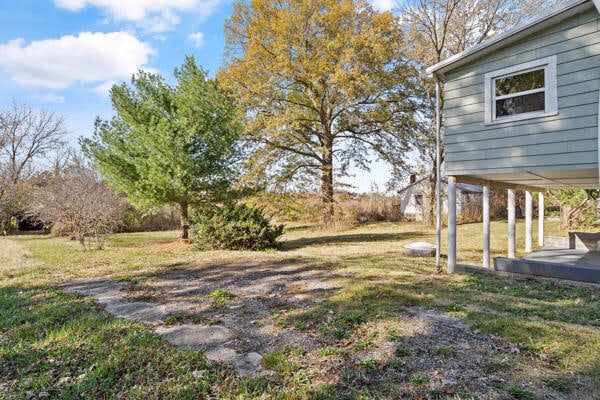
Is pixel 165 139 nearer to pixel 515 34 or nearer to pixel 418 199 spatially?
pixel 515 34

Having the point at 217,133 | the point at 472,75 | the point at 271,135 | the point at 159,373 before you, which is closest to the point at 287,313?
the point at 159,373

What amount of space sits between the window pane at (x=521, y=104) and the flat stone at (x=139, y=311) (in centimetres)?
699

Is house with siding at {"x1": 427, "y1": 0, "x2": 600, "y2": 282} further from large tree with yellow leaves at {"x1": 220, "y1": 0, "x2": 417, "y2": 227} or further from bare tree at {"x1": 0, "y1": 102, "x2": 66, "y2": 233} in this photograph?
bare tree at {"x1": 0, "y1": 102, "x2": 66, "y2": 233}

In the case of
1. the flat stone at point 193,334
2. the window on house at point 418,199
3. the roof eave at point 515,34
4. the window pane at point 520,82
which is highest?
the roof eave at point 515,34

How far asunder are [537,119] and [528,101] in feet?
1.35

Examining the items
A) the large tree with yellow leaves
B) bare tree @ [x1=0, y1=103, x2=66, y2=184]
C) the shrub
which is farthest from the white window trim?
bare tree @ [x1=0, y1=103, x2=66, y2=184]

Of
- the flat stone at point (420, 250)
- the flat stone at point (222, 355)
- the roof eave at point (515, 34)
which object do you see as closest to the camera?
the flat stone at point (222, 355)

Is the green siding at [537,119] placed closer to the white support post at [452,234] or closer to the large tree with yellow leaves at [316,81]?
the white support post at [452,234]

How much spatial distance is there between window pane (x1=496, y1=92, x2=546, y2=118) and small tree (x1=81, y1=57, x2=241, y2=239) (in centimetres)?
802

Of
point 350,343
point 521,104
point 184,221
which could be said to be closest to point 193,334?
point 350,343

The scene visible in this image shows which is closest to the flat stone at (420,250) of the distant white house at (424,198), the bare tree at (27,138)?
the distant white house at (424,198)

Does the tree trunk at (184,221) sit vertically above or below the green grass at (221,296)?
above

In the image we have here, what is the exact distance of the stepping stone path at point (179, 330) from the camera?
3.12 metres

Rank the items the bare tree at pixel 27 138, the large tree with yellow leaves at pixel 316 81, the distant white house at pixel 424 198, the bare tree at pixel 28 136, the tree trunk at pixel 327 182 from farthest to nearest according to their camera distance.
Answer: the bare tree at pixel 28 136, the bare tree at pixel 27 138, the distant white house at pixel 424 198, the tree trunk at pixel 327 182, the large tree with yellow leaves at pixel 316 81
